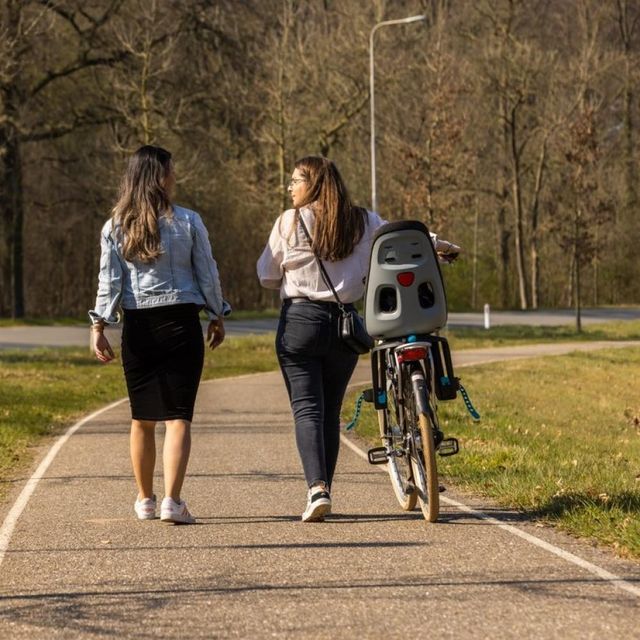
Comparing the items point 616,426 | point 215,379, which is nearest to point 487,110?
point 215,379

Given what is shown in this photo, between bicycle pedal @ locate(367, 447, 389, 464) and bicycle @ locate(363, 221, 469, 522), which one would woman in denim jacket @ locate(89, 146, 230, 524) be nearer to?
bicycle @ locate(363, 221, 469, 522)

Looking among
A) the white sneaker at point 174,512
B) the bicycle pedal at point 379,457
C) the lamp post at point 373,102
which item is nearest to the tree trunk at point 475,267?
the lamp post at point 373,102

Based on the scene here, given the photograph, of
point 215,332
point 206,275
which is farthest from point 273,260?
point 215,332

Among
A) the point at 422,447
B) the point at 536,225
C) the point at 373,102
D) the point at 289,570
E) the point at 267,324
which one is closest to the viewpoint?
the point at 289,570

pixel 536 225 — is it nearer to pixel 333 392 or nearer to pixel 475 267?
pixel 475 267

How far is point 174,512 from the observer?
7344 millimetres

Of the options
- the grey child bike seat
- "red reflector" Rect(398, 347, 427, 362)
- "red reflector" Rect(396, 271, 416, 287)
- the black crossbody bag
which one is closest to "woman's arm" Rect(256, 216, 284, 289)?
the black crossbody bag

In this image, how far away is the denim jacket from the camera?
7.36 meters

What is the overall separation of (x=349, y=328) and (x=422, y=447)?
0.76 m

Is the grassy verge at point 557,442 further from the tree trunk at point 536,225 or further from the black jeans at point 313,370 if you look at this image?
the tree trunk at point 536,225

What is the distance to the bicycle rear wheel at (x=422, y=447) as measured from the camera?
709 centimetres

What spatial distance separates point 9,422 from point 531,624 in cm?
993

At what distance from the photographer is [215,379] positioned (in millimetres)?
22094

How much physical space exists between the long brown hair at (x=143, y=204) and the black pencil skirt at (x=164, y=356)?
12.7 inches
